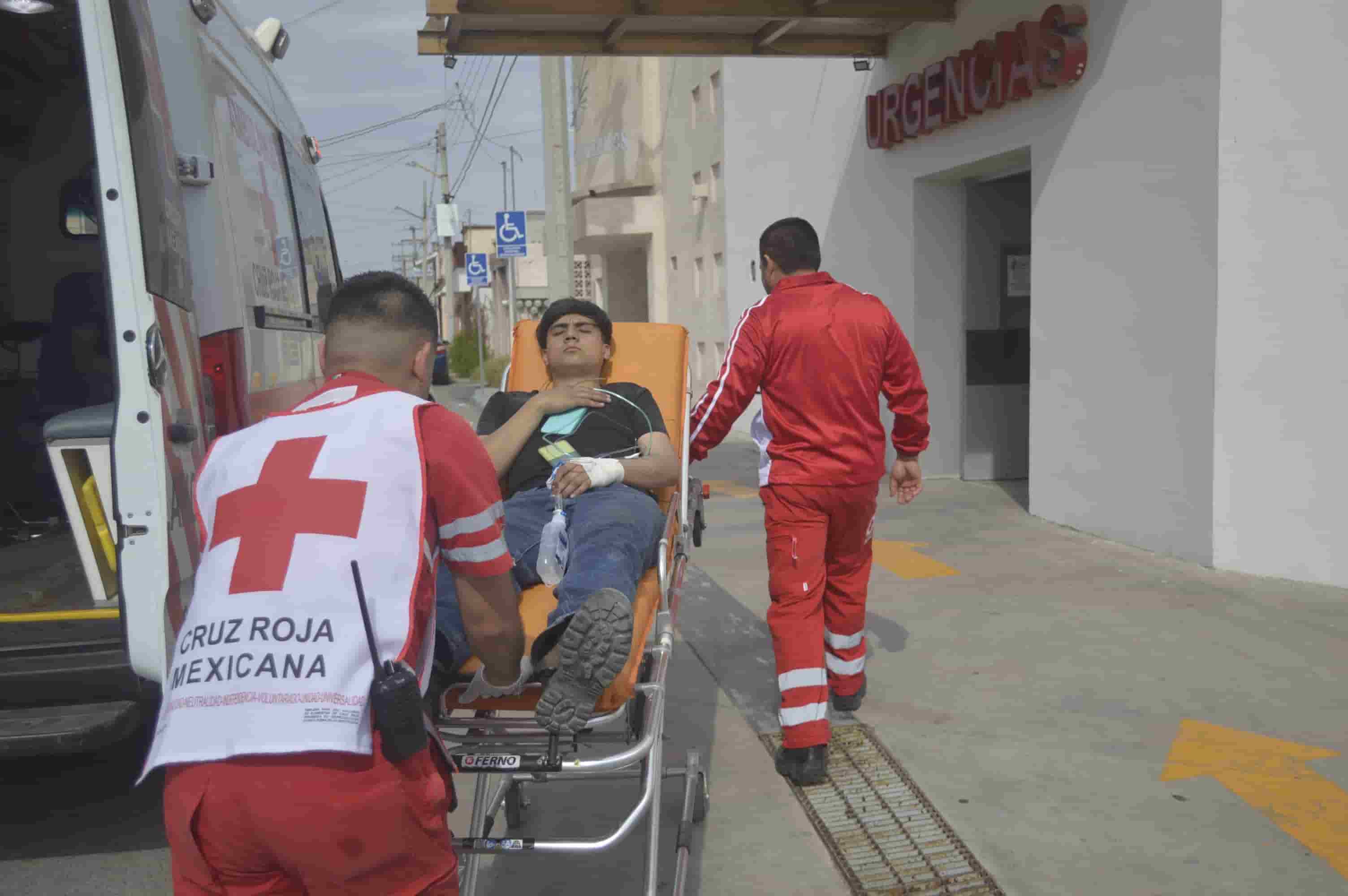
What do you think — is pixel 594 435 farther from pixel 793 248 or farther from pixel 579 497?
pixel 793 248

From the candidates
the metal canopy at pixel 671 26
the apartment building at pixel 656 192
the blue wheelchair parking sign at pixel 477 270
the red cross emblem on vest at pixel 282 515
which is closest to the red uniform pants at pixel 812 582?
the red cross emblem on vest at pixel 282 515

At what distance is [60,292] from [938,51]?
687cm

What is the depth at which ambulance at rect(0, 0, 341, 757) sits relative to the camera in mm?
3332

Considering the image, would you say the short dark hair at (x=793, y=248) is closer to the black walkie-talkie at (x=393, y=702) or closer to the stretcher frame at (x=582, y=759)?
the stretcher frame at (x=582, y=759)

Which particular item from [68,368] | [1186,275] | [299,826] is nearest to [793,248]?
[299,826]

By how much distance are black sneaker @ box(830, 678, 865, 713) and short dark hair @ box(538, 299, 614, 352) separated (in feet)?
5.50

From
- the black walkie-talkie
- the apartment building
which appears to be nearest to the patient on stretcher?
the black walkie-talkie

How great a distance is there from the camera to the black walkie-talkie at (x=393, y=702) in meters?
1.92

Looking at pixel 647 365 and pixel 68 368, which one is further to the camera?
pixel 68 368

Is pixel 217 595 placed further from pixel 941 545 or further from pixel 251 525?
pixel 941 545

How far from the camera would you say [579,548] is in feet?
11.4

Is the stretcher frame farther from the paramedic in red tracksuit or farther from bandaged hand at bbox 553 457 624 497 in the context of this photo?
the paramedic in red tracksuit

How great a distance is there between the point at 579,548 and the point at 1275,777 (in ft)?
8.16

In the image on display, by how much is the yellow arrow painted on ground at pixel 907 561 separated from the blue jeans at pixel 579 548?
11.5ft
